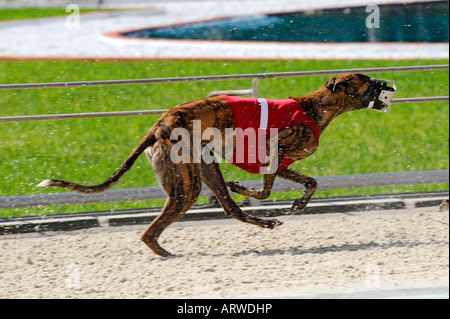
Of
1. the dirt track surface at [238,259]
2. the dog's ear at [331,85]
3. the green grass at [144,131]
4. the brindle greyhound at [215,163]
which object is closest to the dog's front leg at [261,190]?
the brindle greyhound at [215,163]

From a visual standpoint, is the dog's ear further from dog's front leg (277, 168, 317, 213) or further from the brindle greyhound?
dog's front leg (277, 168, 317, 213)

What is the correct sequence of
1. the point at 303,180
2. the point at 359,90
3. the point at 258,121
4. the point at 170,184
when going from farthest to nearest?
the point at 303,180, the point at 359,90, the point at 258,121, the point at 170,184

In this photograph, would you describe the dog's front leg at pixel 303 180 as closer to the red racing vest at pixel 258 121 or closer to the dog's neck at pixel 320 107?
the red racing vest at pixel 258 121

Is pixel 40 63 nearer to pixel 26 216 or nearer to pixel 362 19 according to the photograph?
pixel 26 216

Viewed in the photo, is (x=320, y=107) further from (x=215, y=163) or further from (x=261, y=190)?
(x=215, y=163)

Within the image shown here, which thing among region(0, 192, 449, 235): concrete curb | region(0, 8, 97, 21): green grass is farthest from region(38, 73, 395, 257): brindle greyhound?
region(0, 8, 97, 21): green grass

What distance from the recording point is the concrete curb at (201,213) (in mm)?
5457

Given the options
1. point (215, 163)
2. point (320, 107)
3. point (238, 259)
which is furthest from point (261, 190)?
point (320, 107)

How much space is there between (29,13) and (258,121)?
20.3 m

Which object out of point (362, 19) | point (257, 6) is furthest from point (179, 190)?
point (257, 6)

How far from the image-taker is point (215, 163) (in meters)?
4.72

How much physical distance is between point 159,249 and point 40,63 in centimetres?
940

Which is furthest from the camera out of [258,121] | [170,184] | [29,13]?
[29,13]

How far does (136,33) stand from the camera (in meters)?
17.9
